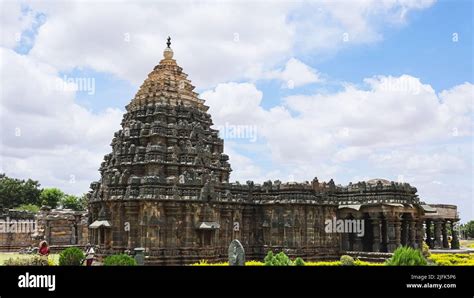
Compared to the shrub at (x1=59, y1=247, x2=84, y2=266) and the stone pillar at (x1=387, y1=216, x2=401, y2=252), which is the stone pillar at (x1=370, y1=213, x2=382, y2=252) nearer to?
the stone pillar at (x1=387, y1=216, x2=401, y2=252)

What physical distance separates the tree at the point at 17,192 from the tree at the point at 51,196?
34.2 inches

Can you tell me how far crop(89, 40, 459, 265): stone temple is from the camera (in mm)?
27016

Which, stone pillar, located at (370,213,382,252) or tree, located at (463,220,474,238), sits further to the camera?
tree, located at (463,220,474,238)

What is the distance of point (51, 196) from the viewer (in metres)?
76.6

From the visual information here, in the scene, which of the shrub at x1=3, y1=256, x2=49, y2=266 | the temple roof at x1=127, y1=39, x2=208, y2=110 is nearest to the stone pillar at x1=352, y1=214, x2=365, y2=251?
the temple roof at x1=127, y1=39, x2=208, y2=110

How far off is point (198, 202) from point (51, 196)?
183 feet

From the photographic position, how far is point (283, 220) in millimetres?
30391

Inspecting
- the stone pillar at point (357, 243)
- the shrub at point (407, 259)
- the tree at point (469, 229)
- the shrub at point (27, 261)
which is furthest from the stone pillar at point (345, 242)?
the tree at point (469, 229)

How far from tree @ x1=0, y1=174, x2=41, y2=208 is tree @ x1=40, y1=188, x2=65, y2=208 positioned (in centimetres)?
87

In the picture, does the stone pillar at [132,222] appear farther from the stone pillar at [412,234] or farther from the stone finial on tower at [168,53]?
the stone pillar at [412,234]

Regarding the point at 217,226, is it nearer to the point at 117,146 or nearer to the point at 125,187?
the point at 125,187

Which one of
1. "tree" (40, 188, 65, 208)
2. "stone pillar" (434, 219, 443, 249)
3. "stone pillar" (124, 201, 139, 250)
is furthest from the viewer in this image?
"tree" (40, 188, 65, 208)

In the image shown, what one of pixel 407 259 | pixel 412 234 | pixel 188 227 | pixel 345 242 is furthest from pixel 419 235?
pixel 407 259

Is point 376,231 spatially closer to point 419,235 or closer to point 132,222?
point 419,235
